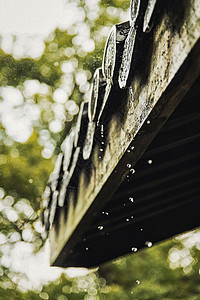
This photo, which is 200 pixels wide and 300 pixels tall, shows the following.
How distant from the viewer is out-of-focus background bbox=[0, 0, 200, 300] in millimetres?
8305

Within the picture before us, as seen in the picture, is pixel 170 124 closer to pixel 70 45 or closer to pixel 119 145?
pixel 119 145

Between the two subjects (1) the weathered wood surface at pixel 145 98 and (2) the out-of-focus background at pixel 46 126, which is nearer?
(1) the weathered wood surface at pixel 145 98

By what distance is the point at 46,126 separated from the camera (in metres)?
10.9

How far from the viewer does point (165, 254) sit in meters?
8.53

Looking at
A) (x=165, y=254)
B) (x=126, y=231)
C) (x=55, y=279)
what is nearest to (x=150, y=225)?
(x=126, y=231)

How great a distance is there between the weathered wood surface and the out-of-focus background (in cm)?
616

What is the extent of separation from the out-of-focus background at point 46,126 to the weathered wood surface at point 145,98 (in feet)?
20.2

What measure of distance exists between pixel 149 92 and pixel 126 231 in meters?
1.53

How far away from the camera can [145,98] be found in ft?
4.33

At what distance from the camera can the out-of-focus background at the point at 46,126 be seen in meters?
Answer: 8.30

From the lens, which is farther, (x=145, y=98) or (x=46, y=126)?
(x=46, y=126)

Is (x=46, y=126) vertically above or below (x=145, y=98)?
below

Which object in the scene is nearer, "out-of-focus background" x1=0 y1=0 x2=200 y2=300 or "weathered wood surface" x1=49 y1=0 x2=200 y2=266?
"weathered wood surface" x1=49 y1=0 x2=200 y2=266

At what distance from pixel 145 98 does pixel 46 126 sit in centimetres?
975
